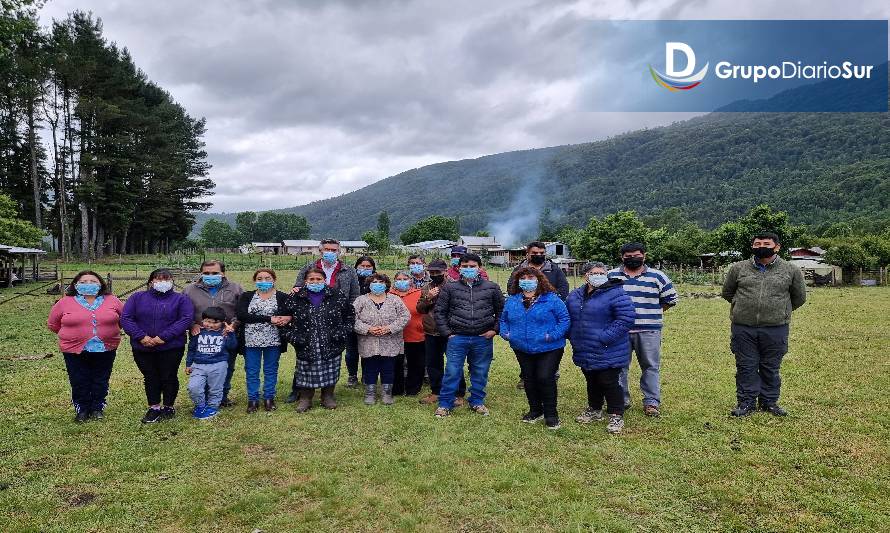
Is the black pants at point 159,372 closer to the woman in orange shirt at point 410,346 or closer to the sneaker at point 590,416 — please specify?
the woman in orange shirt at point 410,346

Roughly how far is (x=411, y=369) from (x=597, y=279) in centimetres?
283

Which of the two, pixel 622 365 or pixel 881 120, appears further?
pixel 881 120

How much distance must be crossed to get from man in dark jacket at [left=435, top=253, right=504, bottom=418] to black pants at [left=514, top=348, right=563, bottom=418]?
1.69 feet

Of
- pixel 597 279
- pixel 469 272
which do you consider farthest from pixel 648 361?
pixel 469 272

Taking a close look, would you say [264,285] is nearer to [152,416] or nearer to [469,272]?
[152,416]

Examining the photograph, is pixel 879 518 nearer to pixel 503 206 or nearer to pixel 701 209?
pixel 701 209

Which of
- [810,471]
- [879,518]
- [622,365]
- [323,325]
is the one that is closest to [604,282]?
[622,365]

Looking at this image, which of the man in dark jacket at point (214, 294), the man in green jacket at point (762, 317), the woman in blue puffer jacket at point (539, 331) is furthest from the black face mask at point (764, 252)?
the man in dark jacket at point (214, 294)

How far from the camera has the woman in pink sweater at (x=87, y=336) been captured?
5520 mm

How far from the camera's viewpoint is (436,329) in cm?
621

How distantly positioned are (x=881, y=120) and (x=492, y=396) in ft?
543

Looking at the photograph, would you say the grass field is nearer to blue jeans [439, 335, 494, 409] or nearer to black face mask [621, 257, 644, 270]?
blue jeans [439, 335, 494, 409]

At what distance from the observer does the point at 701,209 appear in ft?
343

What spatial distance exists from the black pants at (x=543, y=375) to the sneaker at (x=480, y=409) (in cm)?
59
